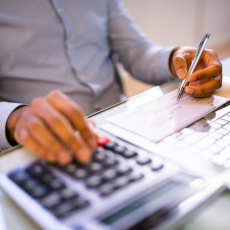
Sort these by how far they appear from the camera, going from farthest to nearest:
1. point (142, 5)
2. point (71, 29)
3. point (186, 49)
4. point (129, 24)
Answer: point (142, 5), point (129, 24), point (71, 29), point (186, 49)

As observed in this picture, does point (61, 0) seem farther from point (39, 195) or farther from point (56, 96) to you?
point (39, 195)

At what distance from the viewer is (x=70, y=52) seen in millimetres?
705

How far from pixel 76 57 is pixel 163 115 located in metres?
0.41

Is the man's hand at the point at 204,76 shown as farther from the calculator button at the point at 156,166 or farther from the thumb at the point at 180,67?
the calculator button at the point at 156,166

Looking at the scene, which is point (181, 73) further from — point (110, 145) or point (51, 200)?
point (51, 200)

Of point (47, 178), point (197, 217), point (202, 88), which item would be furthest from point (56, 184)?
point (202, 88)

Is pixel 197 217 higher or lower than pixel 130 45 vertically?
lower

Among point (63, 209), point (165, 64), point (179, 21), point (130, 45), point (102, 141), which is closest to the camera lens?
point (63, 209)

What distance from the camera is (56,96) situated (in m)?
0.32

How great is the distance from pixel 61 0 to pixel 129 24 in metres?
0.26

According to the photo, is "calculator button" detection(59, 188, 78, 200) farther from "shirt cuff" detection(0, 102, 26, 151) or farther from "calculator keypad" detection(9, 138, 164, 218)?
"shirt cuff" detection(0, 102, 26, 151)

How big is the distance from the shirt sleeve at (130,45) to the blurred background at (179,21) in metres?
0.88

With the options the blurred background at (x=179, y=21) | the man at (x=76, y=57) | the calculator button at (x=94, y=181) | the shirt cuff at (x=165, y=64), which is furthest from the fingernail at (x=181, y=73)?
the blurred background at (x=179, y=21)

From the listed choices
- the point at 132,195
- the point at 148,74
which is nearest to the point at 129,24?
the point at 148,74
